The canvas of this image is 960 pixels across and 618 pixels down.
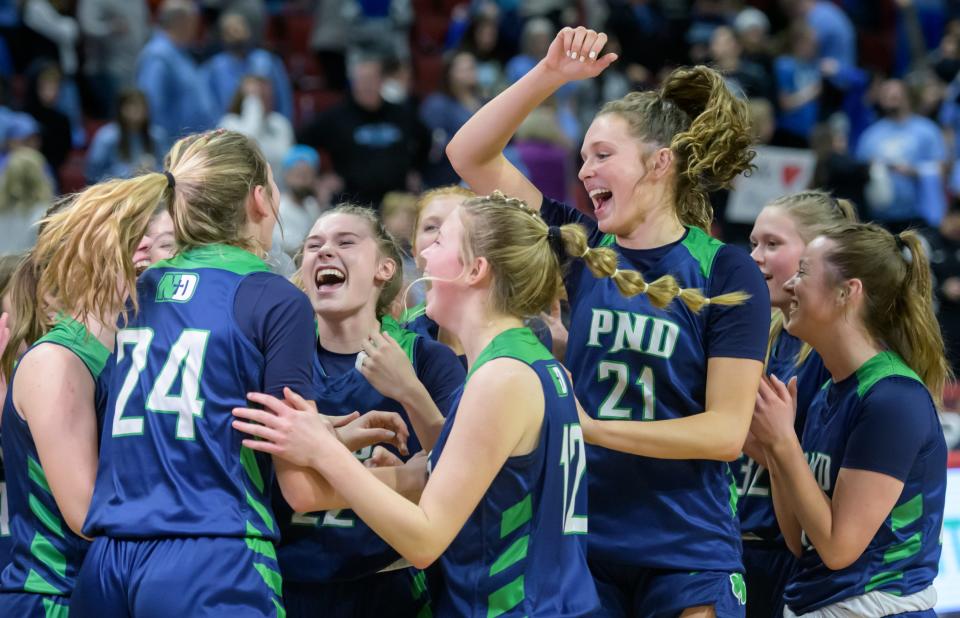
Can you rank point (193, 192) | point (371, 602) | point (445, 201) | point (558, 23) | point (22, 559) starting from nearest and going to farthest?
1. point (193, 192)
2. point (22, 559)
3. point (371, 602)
4. point (445, 201)
5. point (558, 23)

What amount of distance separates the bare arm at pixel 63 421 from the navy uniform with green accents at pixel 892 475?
230 cm

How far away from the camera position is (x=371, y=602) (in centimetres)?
395

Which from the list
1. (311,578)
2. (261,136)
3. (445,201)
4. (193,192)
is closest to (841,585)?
(311,578)

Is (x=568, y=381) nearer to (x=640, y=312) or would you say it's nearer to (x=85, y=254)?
(x=640, y=312)

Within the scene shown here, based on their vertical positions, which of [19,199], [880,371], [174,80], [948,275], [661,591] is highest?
[880,371]

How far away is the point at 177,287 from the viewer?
3256mm

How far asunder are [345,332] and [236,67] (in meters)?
7.95

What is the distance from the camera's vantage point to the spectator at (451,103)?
1169 cm

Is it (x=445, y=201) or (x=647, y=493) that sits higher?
(x=445, y=201)

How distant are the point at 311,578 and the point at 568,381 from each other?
114 cm

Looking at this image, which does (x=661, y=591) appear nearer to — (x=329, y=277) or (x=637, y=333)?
(x=637, y=333)

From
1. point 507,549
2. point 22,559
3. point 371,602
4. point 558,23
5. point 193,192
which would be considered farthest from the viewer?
point 558,23

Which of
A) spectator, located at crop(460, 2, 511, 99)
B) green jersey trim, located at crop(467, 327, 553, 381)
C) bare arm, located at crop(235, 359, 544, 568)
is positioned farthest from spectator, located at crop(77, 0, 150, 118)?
bare arm, located at crop(235, 359, 544, 568)

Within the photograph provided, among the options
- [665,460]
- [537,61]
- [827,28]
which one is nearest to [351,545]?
[665,460]
